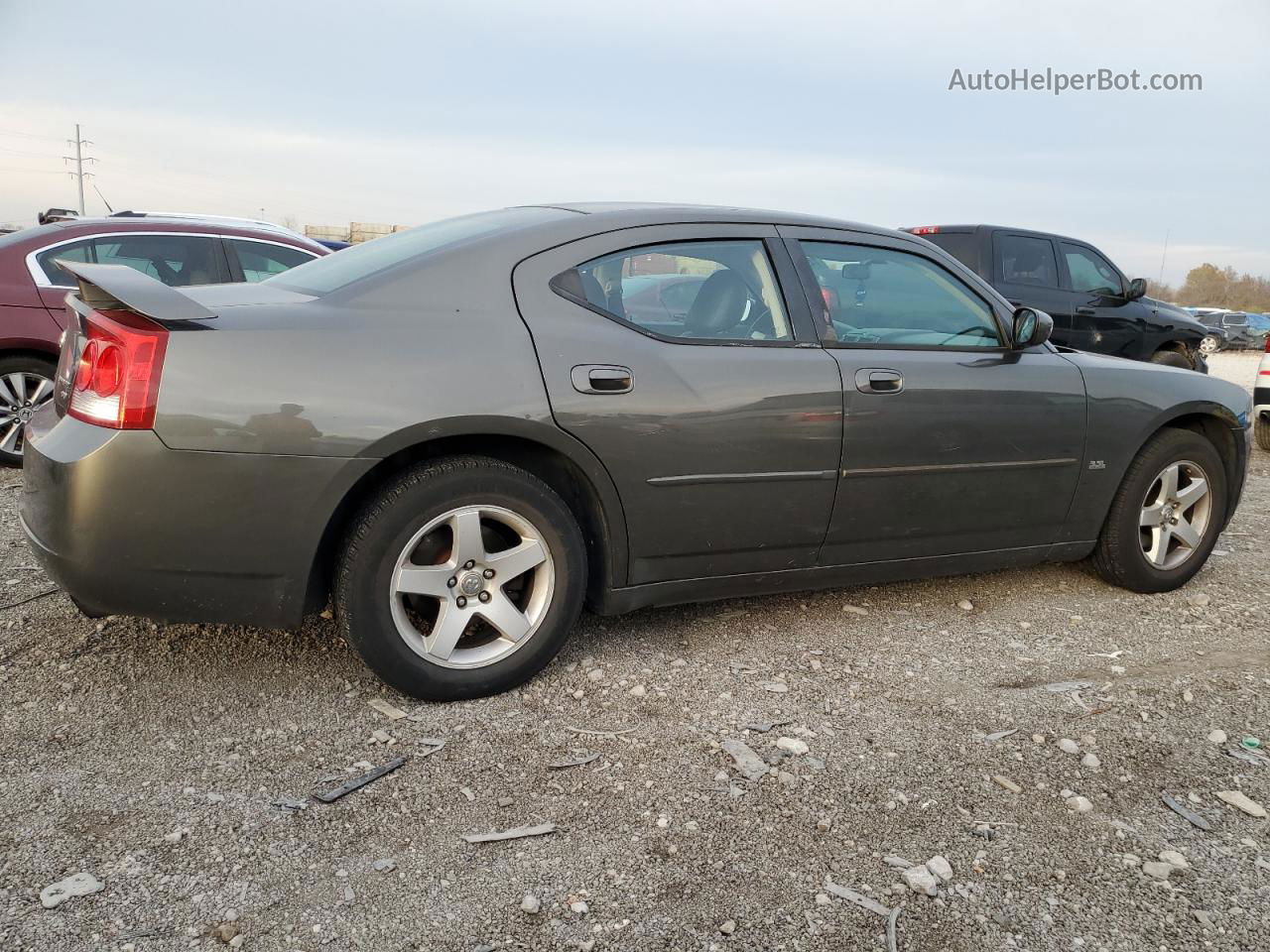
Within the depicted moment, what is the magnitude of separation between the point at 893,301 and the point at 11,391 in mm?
5355

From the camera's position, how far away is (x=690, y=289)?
11.0 ft

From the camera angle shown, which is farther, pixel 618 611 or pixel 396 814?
pixel 618 611

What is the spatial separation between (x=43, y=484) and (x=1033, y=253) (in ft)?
32.1

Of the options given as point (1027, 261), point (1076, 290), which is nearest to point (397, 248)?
point (1027, 261)

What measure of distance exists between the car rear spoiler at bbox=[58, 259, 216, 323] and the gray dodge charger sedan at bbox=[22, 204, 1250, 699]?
10 millimetres

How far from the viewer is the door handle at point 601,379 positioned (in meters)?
3.01

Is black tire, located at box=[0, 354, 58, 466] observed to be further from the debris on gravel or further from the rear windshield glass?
the debris on gravel

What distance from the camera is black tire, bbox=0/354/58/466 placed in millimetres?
6059

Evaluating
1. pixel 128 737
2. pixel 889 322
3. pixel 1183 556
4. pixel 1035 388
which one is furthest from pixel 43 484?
pixel 1183 556

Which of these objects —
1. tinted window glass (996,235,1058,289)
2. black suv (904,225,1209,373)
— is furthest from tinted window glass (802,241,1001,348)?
tinted window glass (996,235,1058,289)

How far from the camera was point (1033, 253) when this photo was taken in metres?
10.3

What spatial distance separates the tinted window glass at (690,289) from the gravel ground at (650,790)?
1.15 m

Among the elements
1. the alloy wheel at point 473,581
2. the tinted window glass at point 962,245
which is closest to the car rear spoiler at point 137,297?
the alloy wheel at point 473,581

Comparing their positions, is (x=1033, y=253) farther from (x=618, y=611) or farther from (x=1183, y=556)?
(x=618, y=611)
